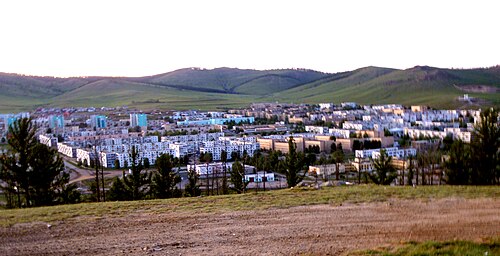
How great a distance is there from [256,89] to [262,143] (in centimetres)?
11611

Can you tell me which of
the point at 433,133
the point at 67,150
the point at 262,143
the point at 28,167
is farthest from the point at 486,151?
the point at 67,150

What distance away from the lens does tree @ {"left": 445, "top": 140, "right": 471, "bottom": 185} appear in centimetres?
1262

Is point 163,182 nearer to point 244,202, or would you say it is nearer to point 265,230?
point 244,202

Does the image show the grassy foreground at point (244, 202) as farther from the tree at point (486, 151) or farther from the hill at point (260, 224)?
the tree at point (486, 151)

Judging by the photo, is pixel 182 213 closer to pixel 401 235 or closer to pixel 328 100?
pixel 401 235

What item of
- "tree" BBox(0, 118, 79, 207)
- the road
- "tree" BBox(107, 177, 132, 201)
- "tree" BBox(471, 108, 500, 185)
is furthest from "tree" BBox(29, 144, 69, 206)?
the road

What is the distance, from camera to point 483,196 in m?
8.12

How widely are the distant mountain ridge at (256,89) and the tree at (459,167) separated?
73.8 m

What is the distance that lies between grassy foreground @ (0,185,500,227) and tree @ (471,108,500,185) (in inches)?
125

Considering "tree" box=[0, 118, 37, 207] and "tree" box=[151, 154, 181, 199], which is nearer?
"tree" box=[0, 118, 37, 207]

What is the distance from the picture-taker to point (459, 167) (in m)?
12.9

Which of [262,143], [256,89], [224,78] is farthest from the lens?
[224,78]

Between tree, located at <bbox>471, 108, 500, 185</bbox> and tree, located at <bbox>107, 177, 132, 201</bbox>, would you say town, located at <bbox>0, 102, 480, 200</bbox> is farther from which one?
tree, located at <bbox>471, 108, 500, 185</bbox>

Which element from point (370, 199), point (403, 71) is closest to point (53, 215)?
point (370, 199)
